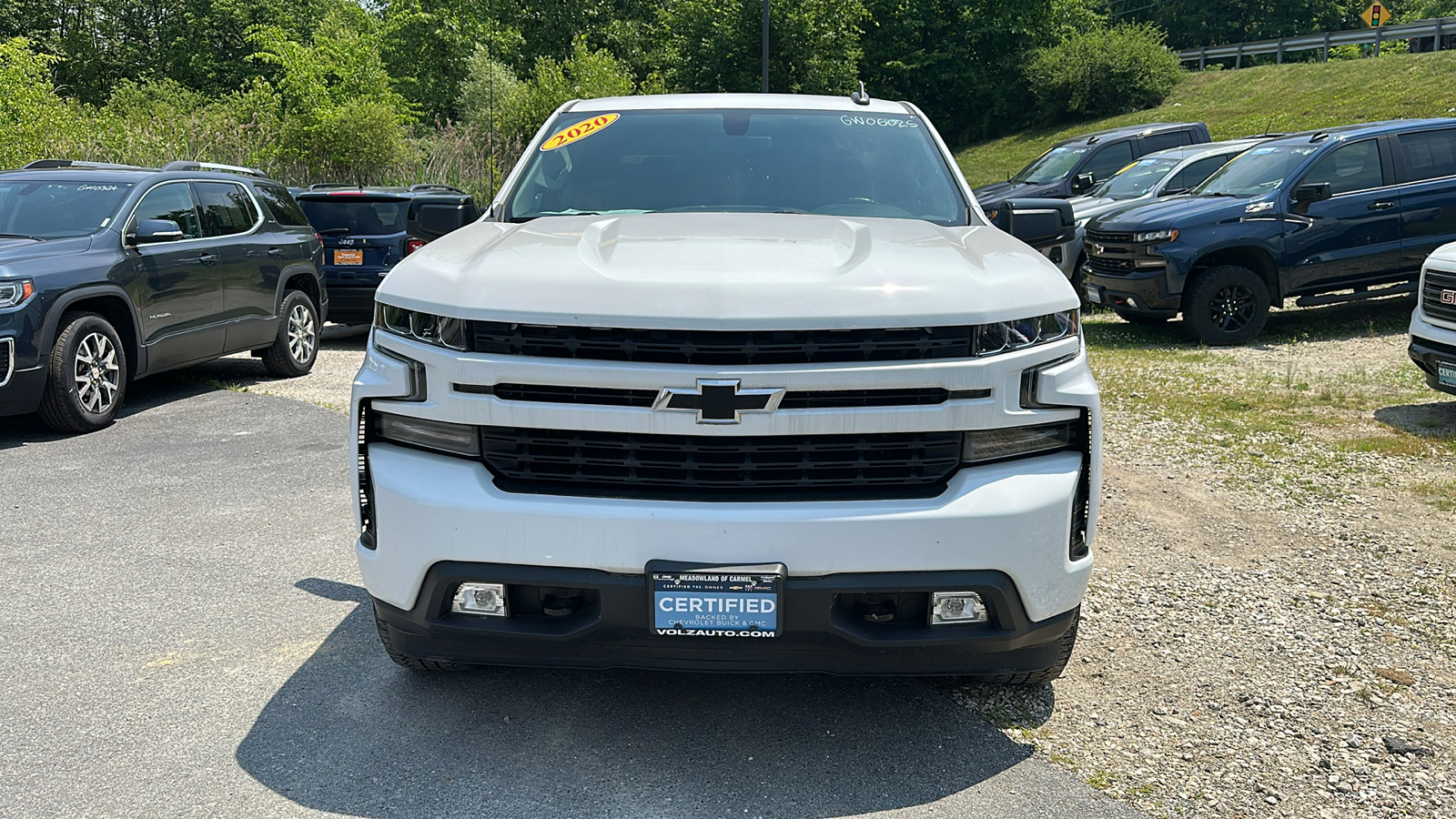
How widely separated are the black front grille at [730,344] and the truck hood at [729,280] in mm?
48

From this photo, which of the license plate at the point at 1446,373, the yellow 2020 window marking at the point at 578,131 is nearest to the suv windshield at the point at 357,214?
the yellow 2020 window marking at the point at 578,131

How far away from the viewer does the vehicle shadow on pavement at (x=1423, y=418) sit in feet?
24.5

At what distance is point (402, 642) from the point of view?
335 centimetres

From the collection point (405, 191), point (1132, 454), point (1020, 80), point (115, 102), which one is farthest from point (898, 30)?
point (1132, 454)

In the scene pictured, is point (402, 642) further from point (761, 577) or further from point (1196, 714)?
point (1196, 714)

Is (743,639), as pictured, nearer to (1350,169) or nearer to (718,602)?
(718,602)

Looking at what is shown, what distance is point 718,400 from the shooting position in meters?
2.99

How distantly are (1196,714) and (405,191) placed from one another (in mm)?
10426

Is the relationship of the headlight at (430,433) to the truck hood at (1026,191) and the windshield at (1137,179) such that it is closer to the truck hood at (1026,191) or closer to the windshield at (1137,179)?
the windshield at (1137,179)

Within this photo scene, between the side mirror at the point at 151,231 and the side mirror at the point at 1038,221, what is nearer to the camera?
the side mirror at the point at 1038,221

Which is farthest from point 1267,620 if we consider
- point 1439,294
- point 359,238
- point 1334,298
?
point 359,238

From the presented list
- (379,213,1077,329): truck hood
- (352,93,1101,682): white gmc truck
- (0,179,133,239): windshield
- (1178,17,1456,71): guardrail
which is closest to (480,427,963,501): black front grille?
(352,93,1101,682): white gmc truck

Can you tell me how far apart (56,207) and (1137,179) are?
11952mm

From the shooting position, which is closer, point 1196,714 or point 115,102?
point 1196,714
